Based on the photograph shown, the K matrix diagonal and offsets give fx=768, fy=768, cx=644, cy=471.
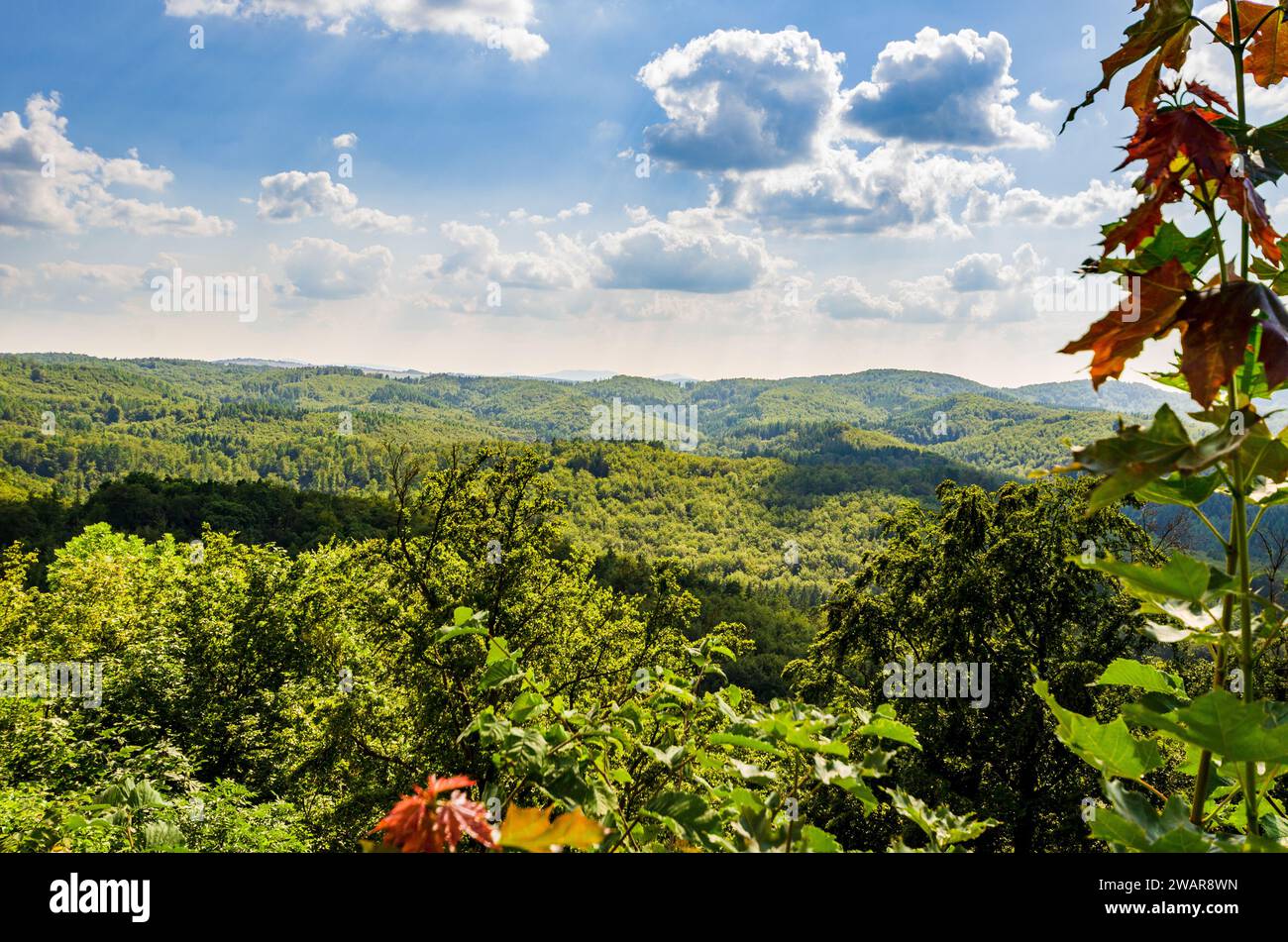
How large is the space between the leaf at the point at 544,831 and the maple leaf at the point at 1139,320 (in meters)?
1.18

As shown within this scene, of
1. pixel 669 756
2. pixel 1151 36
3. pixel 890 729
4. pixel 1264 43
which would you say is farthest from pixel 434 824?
pixel 1264 43

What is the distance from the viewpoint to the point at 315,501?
3263 inches

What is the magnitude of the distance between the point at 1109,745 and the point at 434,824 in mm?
1253

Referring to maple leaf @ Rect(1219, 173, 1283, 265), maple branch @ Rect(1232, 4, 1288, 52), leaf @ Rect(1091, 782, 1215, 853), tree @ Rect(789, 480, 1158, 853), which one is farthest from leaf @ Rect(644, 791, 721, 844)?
tree @ Rect(789, 480, 1158, 853)

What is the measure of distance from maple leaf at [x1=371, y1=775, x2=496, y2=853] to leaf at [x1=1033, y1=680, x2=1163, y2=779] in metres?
1.06

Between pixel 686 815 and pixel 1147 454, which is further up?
pixel 1147 454

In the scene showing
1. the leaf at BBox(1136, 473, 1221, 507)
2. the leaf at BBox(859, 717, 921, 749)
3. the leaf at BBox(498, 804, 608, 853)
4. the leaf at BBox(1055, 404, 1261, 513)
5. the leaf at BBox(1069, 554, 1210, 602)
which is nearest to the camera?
the leaf at BBox(498, 804, 608, 853)

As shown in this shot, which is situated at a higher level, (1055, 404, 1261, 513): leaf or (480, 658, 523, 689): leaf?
(1055, 404, 1261, 513): leaf

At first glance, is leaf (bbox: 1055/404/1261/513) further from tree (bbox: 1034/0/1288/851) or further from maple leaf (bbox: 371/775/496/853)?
maple leaf (bbox: 371/775/496/853)

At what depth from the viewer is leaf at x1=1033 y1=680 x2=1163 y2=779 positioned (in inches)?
57.4

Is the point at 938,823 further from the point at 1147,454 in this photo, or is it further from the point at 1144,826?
the point at 1147,454

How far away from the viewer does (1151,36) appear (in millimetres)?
1621

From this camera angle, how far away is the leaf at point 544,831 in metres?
0.98

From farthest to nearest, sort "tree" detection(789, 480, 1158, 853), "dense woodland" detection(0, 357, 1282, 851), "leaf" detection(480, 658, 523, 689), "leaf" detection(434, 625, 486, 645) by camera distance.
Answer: "tree" detection(789, 480, 1158, 853) < "leaf" detection(434, 625, 486, 645) < "leaf" detection(480, 658, 523, 689) < "dense woodland" detection(0, 357, 1282, 851)
